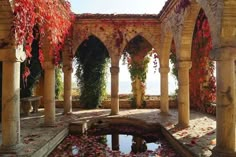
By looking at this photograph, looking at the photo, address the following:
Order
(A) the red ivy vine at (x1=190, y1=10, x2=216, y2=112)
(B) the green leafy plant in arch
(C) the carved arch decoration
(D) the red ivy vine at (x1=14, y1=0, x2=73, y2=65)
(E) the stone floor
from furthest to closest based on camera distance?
(B) the green leafy plant in arch → (A) the red ivy vine at (x1=190, y1=10, x2=216, y2=112) → (C) the carved arch decoration → (E) the stone floor → (D) the red ivy vine at (x1=14, y1=0, x2=73, y2=65)

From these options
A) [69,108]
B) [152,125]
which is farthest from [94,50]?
[152,125]

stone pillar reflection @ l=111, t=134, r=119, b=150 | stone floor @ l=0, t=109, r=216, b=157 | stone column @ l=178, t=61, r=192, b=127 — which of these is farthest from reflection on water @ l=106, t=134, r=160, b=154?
stone column @ l=178, t=61, r=192, b=127

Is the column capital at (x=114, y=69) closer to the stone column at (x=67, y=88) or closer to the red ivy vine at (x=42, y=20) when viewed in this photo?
the stone column at (x=67, y=88)

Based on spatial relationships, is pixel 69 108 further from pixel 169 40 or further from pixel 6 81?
pixel 6 81

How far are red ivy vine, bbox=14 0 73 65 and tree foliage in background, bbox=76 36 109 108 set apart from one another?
3.96 m

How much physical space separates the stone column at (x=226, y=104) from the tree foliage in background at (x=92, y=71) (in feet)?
34.4

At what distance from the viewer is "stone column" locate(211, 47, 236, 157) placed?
538cm

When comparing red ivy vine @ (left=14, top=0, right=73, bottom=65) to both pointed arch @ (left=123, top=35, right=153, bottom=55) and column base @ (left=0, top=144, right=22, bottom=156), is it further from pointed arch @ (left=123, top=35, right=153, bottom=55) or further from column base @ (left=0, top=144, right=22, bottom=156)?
pointed arch @ (left=123, top=35, right=153, bottom=55)

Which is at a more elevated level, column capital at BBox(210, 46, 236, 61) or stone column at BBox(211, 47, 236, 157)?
column capital at BBox(210, 46, 236, 61)

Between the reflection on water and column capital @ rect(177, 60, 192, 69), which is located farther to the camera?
column capital @ rect(177, 60, 192, 69)

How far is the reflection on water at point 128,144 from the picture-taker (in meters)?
7.62

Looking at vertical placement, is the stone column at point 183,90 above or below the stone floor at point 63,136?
above

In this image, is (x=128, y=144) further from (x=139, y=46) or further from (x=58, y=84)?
(x=58, y=84)

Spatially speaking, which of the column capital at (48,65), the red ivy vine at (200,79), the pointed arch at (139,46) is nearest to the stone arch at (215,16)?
the column capital at (48,65)
